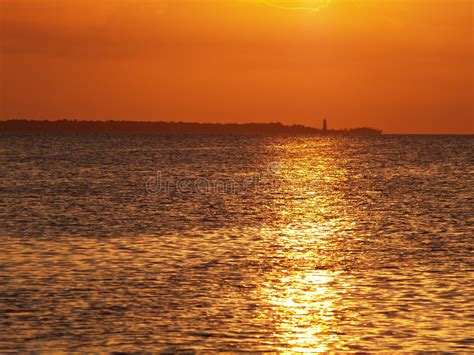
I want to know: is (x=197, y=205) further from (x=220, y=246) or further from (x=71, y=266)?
(x=71, y=266)

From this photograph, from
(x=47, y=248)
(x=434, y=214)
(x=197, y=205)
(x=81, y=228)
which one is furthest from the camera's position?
(x=197, y=205)

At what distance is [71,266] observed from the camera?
1435 inches

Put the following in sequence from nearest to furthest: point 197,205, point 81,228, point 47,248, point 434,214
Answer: point 47,248, point 81,228, point 434,214, point 197,205

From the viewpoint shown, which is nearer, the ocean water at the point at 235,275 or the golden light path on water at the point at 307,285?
the golden light path on water at the point at 307,285

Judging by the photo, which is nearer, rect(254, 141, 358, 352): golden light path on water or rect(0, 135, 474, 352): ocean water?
rect(254, 141, 358, 352): golden light path on water

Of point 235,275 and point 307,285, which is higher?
point 307,285

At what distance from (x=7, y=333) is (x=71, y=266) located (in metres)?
11.3

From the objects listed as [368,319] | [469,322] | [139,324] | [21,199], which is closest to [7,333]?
[139,324]

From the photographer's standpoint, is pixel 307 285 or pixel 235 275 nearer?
pixel 307 285

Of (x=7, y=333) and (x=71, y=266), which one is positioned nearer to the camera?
(x=7, y=333)

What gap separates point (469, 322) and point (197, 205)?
4543cm

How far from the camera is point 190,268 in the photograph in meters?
36.2

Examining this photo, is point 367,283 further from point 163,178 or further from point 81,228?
point 163,178

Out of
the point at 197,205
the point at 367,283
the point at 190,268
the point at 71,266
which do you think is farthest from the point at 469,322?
the point at 197,205
